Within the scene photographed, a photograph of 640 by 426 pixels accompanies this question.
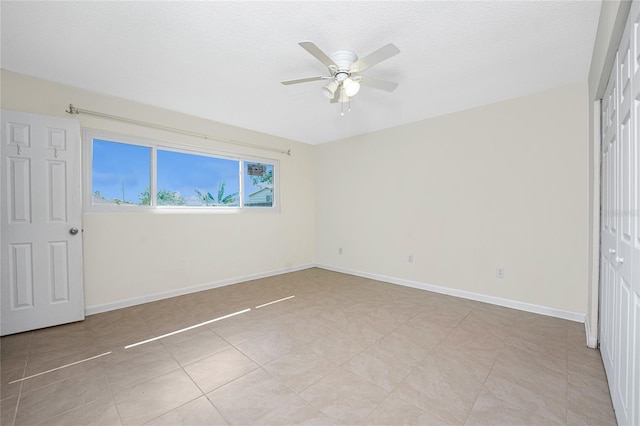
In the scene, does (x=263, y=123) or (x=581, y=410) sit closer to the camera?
(x=581, y=410)

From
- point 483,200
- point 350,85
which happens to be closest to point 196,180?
point 350,85

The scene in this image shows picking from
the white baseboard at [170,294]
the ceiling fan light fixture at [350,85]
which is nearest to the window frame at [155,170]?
the white baseboard at [170,294]

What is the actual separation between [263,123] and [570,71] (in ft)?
11.7

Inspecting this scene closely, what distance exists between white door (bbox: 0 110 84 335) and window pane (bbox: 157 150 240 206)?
0.95 metres

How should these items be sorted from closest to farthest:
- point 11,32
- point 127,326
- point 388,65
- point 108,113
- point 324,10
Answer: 1. point 324,10
2. point 11,32
3. point 388,65
4. point 127,326
5. point 108,113

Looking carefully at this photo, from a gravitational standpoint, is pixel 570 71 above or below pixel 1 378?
above

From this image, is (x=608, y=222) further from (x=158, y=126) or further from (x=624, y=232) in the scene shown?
(x=158, y=126)

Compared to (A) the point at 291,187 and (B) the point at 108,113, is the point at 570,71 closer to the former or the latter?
(A) the point at 291,187

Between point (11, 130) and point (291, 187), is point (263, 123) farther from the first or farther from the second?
point (11, 130)

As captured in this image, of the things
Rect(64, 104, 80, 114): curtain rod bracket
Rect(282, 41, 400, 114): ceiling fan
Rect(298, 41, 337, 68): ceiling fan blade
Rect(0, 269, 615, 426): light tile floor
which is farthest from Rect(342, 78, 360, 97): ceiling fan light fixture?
Rect(64, 104, 80, 114): curtain rod bracket

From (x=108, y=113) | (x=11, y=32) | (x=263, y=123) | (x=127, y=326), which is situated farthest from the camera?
(x=263, y=123)

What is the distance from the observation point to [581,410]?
154 cm

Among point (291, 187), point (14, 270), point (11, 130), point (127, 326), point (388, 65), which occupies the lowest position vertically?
point (127, 326)

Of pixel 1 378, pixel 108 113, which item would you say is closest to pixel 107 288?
pixel 1 378
